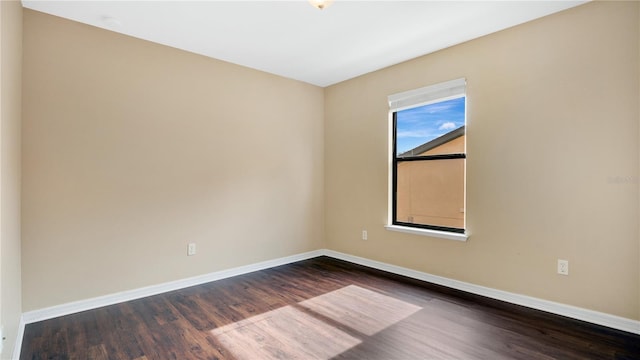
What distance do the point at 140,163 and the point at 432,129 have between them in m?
3.15

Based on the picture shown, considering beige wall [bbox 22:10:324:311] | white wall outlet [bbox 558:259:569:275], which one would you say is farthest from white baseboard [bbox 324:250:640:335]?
beige wall [bbox 22:10:324:311]

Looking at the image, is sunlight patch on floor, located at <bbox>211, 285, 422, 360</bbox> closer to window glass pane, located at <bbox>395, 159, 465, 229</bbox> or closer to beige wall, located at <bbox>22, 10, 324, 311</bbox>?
window glass pane, located at <bbox>395, 159, 465, 229</bbox>

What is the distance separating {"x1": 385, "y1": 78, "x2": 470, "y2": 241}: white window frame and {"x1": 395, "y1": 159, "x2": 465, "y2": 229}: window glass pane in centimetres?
10

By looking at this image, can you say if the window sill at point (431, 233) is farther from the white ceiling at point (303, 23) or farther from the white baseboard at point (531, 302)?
the white ceiling at point (303, 23)

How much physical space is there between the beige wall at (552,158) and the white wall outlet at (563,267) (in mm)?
35

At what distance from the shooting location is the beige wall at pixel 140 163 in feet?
8.50

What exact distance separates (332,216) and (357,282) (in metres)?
1.34

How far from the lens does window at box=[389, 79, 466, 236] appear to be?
3.35m

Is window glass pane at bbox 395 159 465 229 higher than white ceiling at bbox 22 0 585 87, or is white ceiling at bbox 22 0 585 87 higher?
white ceiling at bbox 22 0 585 87

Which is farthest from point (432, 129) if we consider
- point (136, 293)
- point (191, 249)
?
point (136, 293)

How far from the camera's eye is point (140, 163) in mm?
3057

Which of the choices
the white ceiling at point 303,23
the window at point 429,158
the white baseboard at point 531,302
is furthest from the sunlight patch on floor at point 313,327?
the white ceiling at point 303,23

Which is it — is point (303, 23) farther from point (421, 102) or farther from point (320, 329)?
point (320, 329)

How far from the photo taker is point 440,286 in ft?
10.9
